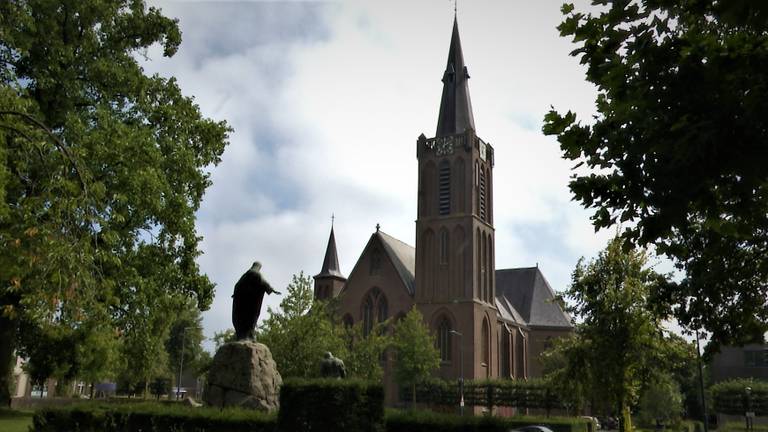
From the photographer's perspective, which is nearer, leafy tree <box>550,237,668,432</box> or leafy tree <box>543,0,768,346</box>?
leafy tree <box>543,0,768,346</box>

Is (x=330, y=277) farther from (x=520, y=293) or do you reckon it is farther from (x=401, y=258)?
(x=520, y=293)

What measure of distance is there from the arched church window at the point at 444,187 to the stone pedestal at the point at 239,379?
1596 inches

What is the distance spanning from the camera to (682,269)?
14.6m

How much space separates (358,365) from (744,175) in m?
36.4

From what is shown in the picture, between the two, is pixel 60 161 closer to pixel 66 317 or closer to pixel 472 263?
pixel 66 317

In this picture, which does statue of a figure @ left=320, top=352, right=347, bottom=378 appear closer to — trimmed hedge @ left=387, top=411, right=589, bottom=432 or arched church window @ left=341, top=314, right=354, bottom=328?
trimmed hedge @ left=387, top=411, right=589, bottom=432

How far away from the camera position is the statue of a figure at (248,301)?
1698cm

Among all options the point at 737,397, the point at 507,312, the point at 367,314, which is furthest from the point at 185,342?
the point at 737,397

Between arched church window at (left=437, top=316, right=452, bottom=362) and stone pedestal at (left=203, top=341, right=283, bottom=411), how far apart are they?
121 feet

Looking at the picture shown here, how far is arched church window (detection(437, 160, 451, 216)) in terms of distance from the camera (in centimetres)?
5584

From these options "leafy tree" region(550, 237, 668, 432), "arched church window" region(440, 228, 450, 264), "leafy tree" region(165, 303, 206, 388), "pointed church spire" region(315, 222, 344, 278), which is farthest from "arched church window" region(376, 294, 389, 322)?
"leafy tree" region(550, 237, 668, 432)

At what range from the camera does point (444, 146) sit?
2242 inches

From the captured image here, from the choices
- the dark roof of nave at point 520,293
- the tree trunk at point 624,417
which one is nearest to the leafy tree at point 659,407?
the dark roof of nave at point 520,293

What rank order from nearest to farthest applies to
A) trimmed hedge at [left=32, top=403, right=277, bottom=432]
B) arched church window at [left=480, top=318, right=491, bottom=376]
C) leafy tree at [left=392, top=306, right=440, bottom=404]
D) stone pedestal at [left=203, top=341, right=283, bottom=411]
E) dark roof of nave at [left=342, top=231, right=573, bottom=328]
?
trimmed hedge at [left=32, top=403, right=277, bottom=432]
stone pedestal at [left=203, top=341, right=283, bottom=411]
leafy tree at [left=392, top=306, right=440, bottom=404]
arched church window at [left=480, top=318, right=491, bottom=376]
dark roof of nave at [left=342, top=231, right=573, bottom=328]
